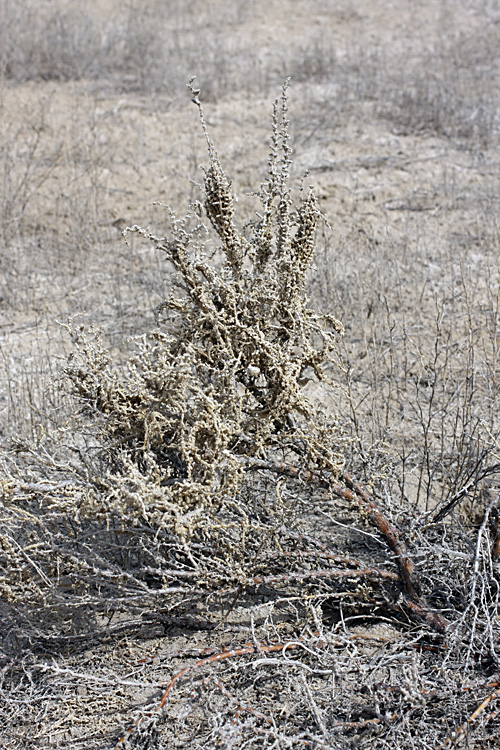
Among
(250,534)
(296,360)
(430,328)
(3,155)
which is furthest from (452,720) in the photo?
(3,155)

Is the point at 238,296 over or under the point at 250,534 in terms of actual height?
over

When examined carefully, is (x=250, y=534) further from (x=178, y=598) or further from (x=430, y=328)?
(x=430, y=328)

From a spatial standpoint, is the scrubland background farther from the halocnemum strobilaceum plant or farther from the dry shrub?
the halocnemum strobilaceum plant

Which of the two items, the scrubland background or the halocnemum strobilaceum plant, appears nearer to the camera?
the halocnemum strobilaceum plant

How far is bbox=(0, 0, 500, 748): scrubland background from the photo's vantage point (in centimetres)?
283

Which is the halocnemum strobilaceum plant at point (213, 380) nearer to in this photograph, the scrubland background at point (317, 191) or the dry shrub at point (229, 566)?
the dry shrub at point (229, 566)

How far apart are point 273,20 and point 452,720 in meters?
10.4

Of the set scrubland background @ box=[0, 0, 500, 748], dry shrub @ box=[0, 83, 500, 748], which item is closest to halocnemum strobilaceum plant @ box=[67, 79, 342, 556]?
dry shrub @ box=[0, 83, 500, 748]

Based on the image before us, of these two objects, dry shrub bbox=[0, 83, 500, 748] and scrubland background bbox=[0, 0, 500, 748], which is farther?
scrubland background bbox=[0, 0, 500, 748]

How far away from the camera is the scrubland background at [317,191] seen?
2.83 meters

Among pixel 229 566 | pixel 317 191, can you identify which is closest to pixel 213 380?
pixel 229 566

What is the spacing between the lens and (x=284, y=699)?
2146mm

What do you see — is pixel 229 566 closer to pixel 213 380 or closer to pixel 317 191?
pixel 213 380

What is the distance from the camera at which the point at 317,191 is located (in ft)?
20.0
